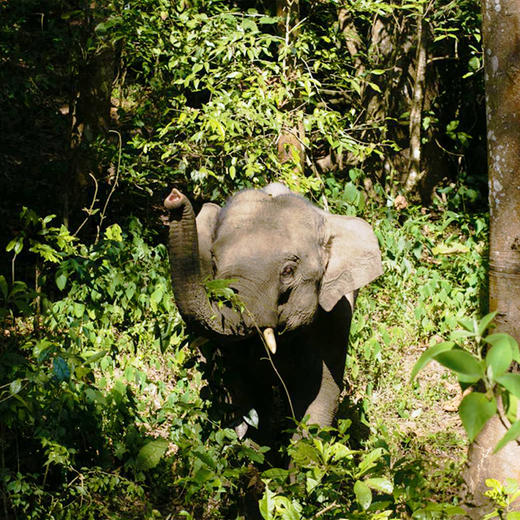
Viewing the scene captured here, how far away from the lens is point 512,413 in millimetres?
1327

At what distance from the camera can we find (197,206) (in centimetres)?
884

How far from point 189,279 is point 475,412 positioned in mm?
2438

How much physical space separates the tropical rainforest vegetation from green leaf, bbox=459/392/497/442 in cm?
173

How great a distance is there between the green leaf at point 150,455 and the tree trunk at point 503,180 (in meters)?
1.78

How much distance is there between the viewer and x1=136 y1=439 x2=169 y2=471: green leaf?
3.46m

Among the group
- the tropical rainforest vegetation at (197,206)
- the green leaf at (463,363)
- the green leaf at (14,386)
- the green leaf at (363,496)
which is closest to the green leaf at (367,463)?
the green leaf at (363,496)

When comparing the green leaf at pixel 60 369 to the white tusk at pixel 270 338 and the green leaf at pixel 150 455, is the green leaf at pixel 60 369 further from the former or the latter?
the white tusk at pixel 270 338

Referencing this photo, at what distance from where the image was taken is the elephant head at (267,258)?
142 inches

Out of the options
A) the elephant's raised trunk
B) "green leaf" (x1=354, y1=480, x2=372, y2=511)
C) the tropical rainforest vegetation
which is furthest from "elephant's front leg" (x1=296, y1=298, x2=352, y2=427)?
"green leaf" (x1=354, y1=480, x2=372, y2=511)

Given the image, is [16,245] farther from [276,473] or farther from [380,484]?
[380,484]

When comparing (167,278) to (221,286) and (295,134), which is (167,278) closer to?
(295,134)

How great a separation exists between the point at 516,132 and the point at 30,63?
15.6 feet

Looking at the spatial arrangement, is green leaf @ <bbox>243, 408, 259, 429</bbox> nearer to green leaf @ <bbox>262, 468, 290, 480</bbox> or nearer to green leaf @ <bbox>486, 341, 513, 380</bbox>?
green leaf @ <bbox>262, 468, 290, 480</bbox>

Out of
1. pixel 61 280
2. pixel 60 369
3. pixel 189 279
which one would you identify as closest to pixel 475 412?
pixel 189 279
